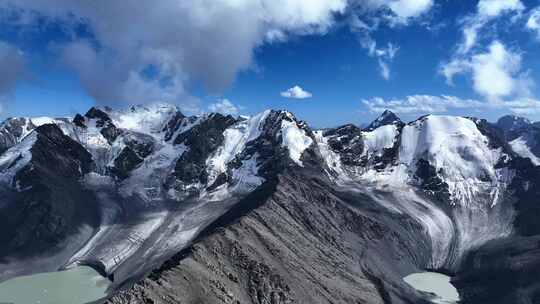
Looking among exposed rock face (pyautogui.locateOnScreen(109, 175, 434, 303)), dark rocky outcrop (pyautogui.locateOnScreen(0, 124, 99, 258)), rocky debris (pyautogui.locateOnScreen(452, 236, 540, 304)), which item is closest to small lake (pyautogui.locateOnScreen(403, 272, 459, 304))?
rocky debris (pyautogui.locateOnScreen(452, 236, 540, 304))

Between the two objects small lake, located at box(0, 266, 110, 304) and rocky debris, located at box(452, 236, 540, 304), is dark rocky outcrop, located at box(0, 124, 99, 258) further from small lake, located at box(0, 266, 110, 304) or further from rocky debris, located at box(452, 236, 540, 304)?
rocky debris, located at box(452, 236, 540, 304)

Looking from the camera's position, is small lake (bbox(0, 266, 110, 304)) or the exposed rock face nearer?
the exposed rock face

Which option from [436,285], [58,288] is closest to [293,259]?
[436,285]

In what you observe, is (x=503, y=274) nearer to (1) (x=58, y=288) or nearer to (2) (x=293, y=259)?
(2) (x=293, y=259)

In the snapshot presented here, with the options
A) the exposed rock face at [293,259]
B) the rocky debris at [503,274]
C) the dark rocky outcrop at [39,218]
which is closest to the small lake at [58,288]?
the dark rocky outcrop at [39,218]

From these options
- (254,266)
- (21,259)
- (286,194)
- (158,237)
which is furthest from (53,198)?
(254,266)

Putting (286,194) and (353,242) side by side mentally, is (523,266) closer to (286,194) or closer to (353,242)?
(353,242)

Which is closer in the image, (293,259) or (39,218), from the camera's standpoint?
(293,259)
